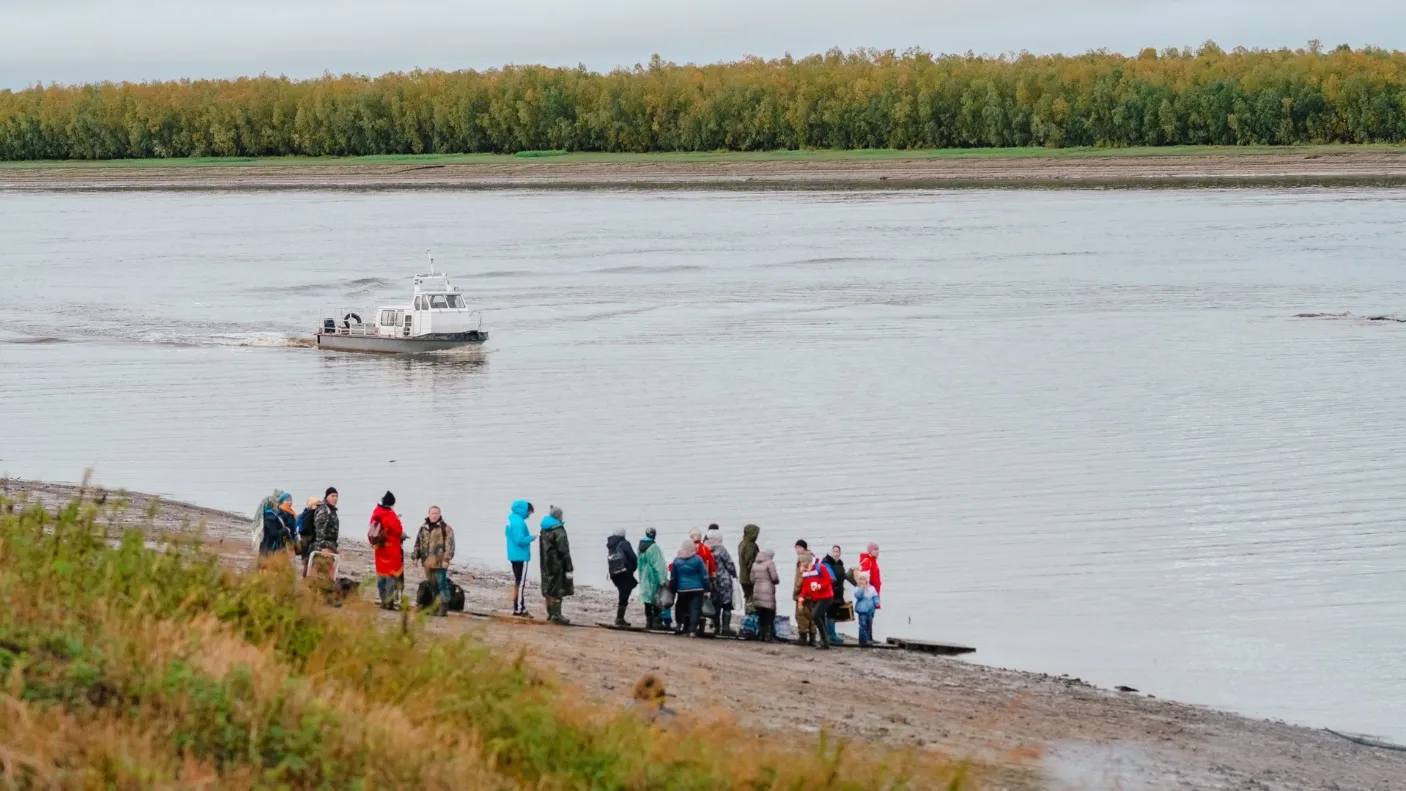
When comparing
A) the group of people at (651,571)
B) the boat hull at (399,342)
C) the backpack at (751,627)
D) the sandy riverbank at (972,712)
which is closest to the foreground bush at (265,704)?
the sandy riverbank at (972,712)

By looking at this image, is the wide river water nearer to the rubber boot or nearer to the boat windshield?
the boat windshield

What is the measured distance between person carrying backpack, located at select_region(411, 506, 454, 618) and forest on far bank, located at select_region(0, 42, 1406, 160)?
392 ft

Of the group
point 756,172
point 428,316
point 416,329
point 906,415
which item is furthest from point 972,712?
point 756,172

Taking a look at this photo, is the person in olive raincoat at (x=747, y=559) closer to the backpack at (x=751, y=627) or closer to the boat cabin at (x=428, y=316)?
the backpack at (x=751, y=627)

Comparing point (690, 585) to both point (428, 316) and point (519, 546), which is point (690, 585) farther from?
point (428, 316)

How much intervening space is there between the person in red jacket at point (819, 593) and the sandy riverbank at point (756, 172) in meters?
Result: 97.0

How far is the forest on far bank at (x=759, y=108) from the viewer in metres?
→ 130

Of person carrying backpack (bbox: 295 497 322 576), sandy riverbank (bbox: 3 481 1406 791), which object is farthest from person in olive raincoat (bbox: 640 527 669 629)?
person carrying backpack (bbox: 295 497 322 576)

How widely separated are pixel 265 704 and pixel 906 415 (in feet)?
87.7

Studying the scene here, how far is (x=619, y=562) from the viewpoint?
727 inches

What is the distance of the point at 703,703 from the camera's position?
14711mm

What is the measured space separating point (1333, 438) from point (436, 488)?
15.3 m

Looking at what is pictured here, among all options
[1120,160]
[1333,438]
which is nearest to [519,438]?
[1333,438]

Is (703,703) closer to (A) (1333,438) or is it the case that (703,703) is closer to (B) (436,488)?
(B) (436,488)
